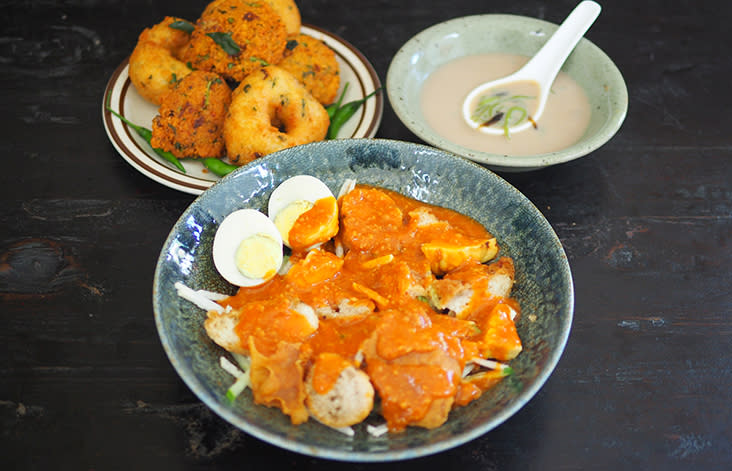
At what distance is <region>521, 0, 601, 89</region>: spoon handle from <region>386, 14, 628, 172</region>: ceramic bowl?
0.06 metres

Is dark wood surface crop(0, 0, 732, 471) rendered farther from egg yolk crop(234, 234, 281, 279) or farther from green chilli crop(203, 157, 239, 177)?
egg yolk crop(234, 234, 281, 279)

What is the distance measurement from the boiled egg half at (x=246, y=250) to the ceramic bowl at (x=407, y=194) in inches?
1.8

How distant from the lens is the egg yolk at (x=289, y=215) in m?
2.04

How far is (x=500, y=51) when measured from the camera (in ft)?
9.98

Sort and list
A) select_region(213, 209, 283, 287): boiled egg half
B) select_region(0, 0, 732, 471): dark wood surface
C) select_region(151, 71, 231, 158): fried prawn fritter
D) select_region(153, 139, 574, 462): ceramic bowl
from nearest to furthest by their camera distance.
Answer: select_region(153, 139, 574, 462): ceramic bowl → select_region(0, 0, 732, 471): dark wood surface → select_region(213, 209, 283, 287): boiled egg half → select_region(151, 71, 231, 158): fried prawn fritter

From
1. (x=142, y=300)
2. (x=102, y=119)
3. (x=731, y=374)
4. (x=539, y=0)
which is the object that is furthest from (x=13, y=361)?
(x=539, y=0)

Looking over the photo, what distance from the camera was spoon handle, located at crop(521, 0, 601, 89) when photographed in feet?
9.28

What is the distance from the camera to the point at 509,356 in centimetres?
172

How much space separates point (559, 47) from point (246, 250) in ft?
6.17

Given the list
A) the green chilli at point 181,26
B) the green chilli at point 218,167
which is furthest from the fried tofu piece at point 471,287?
the green chilli at point 181,26

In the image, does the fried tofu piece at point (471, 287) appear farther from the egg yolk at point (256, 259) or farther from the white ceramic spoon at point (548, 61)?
the white ceramic spoon at point (548, 61)

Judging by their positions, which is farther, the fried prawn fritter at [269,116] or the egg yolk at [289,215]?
the fried prawn fritter at [269,116]

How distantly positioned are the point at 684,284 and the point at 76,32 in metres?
3.23

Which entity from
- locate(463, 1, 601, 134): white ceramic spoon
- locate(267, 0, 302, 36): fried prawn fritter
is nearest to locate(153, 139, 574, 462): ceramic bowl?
locate(463, 1, 601, 134): white ceramic spoon
